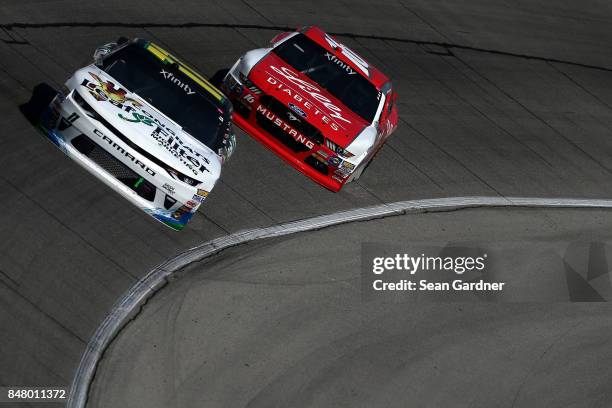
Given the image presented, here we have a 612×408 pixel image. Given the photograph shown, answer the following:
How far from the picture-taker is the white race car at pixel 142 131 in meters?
10.7

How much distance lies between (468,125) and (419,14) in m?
3.26

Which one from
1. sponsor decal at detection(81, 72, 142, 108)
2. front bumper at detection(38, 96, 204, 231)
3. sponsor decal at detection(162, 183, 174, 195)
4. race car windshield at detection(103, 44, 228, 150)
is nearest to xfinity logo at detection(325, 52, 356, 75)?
race car windshield at detection(103, 44, 228, 150)

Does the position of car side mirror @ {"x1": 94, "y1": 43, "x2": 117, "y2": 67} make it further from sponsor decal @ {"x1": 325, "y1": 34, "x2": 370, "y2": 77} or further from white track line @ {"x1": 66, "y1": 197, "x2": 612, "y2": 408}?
sponsor decal @ {"x1": 325, "y1": 34, "x2": 370, "y2": 77}

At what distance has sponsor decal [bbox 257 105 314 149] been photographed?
12.6m

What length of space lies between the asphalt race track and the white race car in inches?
32.5

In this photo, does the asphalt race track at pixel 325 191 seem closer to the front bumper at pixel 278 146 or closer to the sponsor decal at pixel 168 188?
the front bumper at pixel 278 146

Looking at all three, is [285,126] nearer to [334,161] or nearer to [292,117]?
[292,117]

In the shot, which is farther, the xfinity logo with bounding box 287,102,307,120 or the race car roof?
the race car roof

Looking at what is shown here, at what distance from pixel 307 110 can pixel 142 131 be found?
2.79 meters

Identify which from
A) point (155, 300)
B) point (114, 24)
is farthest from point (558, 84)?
point (155, 300)

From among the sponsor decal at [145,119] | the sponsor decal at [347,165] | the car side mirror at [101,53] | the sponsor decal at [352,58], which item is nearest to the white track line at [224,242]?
the sponsor decal at [347,165]

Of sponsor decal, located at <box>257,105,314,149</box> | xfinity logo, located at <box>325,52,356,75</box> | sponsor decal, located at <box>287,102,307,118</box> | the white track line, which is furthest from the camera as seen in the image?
xfinity logo, located at <box>325,52,356,75</box>

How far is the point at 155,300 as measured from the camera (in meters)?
11.1

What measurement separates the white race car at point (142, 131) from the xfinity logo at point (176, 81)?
0.01 meters
